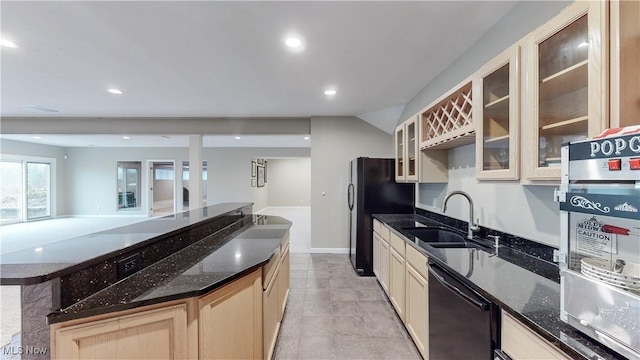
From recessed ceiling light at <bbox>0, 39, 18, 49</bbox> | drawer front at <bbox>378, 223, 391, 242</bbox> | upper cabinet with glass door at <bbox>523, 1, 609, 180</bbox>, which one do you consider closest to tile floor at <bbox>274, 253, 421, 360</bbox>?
drawer front at <bbox>378, 223, 391, 242</bbox>

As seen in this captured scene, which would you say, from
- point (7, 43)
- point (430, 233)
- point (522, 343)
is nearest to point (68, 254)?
point (522, 343)

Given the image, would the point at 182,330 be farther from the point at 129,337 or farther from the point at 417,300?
the point at 417,300

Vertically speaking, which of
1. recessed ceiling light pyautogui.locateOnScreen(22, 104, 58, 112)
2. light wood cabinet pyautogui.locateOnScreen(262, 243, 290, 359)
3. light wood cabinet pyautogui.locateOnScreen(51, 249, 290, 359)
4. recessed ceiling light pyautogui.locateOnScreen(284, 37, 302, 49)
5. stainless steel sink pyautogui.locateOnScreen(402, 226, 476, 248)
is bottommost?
light wood cabinet pyautogui.locateOnScreen(262, 243, 290, 359)

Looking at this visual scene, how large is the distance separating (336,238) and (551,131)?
3.96 metres

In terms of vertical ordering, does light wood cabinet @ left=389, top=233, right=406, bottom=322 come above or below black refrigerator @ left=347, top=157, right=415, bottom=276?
below

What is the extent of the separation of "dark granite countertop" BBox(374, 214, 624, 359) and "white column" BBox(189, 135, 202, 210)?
4.66 meters

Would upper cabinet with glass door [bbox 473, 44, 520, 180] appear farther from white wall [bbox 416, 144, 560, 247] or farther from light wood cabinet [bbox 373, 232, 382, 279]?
light wood cabinet [bbox 373, 232, 382, 279]

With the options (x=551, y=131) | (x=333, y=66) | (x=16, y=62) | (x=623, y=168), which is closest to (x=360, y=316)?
(x=551, y=131)

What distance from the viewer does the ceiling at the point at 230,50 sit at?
1.90 m

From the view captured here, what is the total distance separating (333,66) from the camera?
282cm

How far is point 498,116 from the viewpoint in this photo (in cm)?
163

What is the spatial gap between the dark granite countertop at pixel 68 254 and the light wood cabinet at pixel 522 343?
1766mm

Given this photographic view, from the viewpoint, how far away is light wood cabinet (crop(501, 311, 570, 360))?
888 millimetres

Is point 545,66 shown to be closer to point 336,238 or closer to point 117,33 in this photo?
point 117,33
